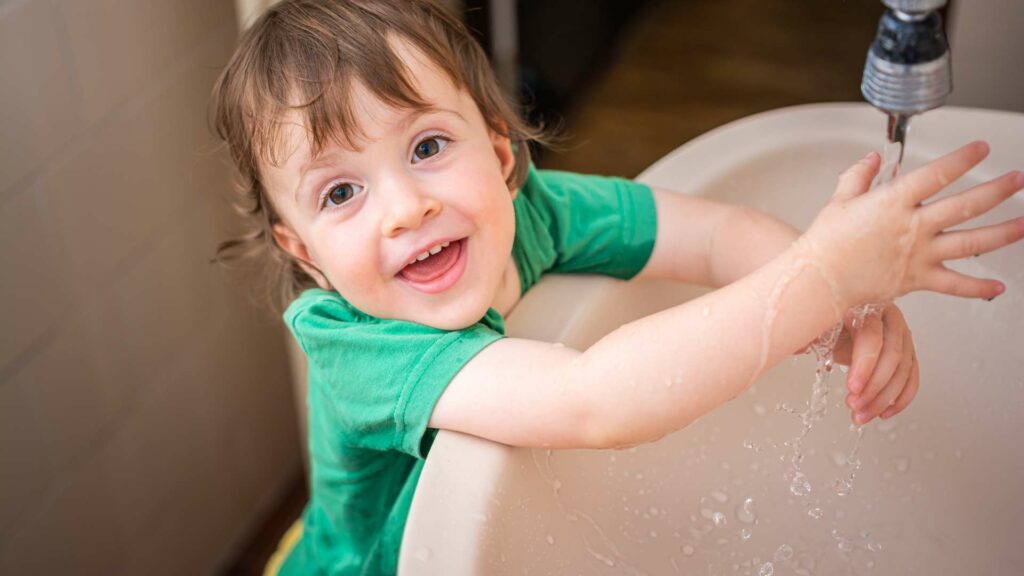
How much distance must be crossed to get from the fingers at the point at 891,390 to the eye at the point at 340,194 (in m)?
0.40

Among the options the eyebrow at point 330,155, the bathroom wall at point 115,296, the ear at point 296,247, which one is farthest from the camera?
the bathroom wall at point 115,296

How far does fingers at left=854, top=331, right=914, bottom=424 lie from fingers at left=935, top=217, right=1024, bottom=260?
15 cm

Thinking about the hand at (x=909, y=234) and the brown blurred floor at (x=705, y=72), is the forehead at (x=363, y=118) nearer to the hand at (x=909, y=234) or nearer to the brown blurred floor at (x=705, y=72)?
the hand at (x=909, y=234)

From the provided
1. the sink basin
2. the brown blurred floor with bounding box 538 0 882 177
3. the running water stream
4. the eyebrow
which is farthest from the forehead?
the brown blurred floor with bounding box 538 0 882 177

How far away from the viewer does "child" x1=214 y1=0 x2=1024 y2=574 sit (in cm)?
70

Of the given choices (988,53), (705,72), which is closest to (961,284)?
(988,53)

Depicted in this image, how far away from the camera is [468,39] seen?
3.17ft

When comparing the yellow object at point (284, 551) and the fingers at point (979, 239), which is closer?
the fingers at point (979, 239)

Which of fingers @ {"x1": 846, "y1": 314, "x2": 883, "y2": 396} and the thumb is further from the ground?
the thumb

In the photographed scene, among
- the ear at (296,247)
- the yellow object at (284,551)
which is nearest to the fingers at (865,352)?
the ear at (296,247)

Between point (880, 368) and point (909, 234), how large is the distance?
6.2 inches

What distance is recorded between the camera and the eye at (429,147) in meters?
0.84

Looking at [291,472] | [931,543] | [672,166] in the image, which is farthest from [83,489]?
[931,543]

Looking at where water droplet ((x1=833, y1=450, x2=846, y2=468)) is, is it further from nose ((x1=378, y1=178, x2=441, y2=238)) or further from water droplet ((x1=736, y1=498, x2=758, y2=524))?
nose ((x1=378, y1=178, x2=441, y2=238))
